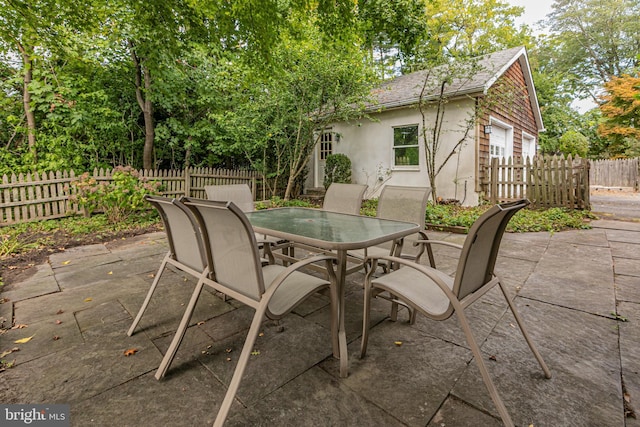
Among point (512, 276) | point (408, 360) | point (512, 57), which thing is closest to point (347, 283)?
point (408, 360)

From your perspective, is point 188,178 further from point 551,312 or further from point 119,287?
point 551,312

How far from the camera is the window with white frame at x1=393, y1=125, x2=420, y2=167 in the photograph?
847 cm

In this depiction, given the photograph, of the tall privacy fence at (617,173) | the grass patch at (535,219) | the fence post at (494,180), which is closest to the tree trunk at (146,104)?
the grass patch at (535,219)

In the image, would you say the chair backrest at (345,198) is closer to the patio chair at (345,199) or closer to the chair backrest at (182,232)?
the patio chair at (345,199)

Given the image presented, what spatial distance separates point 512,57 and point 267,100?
7.10m

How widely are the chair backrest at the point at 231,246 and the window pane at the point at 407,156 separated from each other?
25.2 ft

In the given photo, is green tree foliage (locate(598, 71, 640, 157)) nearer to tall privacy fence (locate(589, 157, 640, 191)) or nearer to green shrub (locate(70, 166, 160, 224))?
tall privacy fence (locate(589, 157, 640, 191))

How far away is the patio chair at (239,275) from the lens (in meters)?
1.36

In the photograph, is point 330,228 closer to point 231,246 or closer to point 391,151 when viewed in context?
point 231,246

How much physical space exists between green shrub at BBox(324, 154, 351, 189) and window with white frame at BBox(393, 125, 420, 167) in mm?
1479

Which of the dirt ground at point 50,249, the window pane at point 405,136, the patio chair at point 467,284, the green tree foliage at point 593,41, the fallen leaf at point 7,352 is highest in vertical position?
the green tree foliage at point 593,41

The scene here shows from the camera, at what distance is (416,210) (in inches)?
111

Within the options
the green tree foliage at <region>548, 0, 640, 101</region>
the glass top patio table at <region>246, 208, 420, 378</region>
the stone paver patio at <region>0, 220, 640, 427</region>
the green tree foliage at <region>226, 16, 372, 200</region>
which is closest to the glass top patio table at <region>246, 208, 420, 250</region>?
the glass top patio table at <region>246, 208, 420, 378</region>

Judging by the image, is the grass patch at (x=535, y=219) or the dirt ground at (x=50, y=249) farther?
the grass patch at (x=535, y=219)
